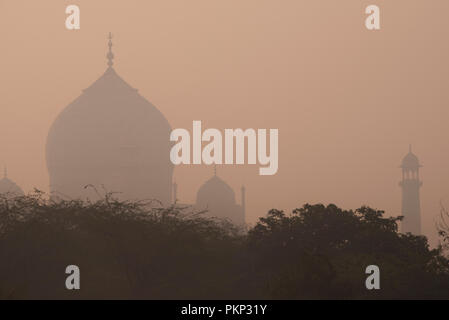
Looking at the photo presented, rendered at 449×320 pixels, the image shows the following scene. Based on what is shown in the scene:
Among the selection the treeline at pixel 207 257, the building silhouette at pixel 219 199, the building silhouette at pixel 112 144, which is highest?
the building silhouette at pixel 112 144

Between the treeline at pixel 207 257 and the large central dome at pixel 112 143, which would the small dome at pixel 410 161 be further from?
the treeline at pixel 207 257

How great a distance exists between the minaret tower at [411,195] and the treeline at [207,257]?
57681mm

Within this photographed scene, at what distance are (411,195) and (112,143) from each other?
26.7 meters

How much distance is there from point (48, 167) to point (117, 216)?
49.9 m

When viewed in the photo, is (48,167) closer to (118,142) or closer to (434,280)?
(118,142)

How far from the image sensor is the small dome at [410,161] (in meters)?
94.8

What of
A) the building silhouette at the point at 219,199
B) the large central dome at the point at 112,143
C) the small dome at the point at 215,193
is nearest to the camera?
the large central dome at the point at 112,143

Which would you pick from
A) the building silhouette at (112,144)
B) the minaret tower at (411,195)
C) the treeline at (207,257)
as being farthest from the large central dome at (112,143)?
the treeline at (207,257)

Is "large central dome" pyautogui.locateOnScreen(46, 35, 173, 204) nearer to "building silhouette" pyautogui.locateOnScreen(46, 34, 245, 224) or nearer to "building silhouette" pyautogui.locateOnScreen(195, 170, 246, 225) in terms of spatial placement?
"building silhouette" pyautogui.locateOnScreen(46, 34, 245, 224)

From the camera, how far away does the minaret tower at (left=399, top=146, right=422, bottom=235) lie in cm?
9231

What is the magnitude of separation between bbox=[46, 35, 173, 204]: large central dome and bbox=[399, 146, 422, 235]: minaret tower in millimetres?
21322

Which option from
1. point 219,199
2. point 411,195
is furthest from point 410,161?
point 219,199

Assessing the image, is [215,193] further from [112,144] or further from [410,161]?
[410,161]
